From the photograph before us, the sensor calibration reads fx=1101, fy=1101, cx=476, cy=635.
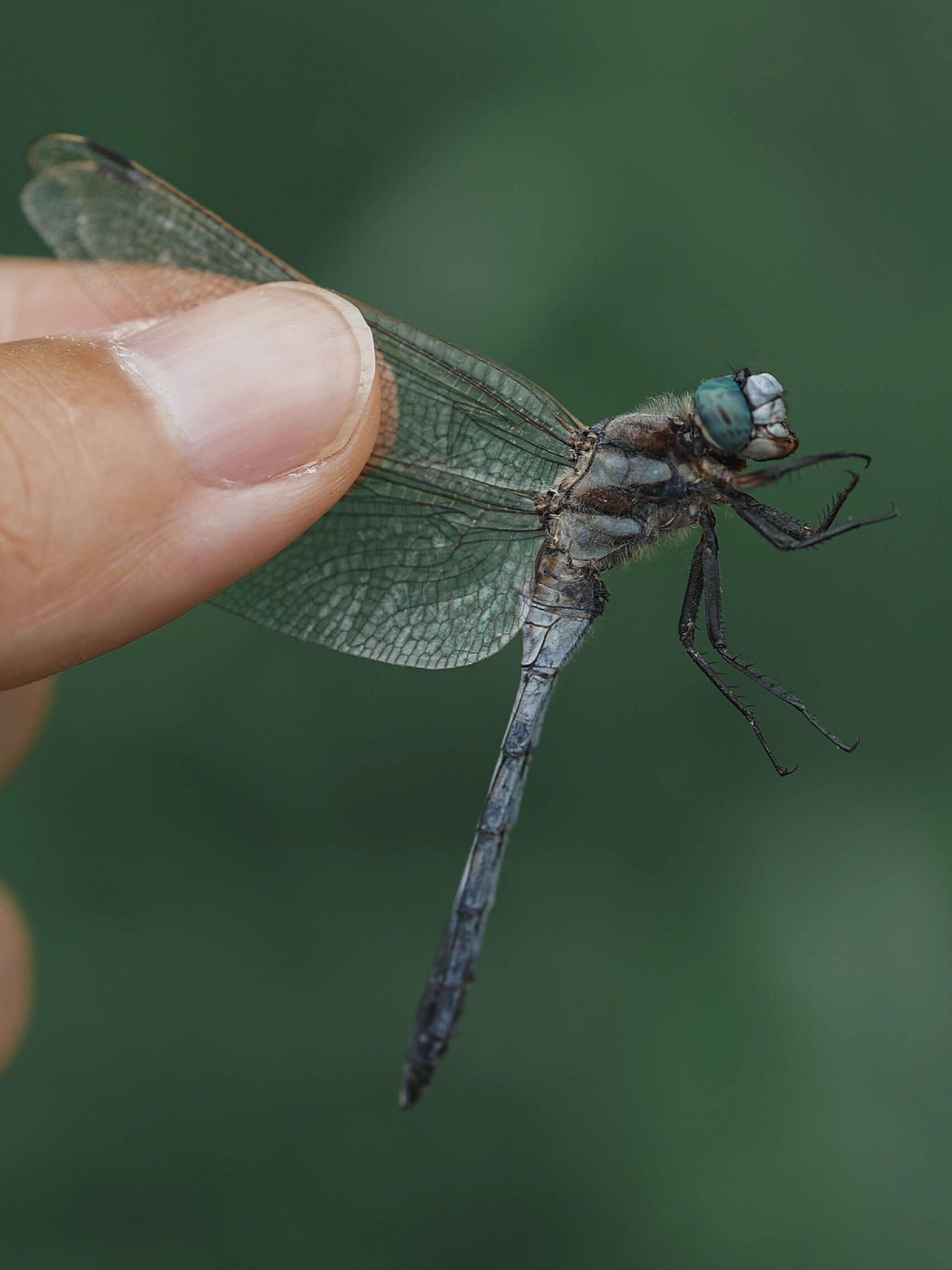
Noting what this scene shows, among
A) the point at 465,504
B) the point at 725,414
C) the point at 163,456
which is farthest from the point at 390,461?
the point at 725,414

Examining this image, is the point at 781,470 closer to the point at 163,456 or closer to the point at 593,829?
→ the point at 163,456

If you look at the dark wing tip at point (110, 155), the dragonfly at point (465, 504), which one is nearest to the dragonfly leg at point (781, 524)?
the dragonfly at point (465, 504)

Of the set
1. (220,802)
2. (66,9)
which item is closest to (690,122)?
(66,9)

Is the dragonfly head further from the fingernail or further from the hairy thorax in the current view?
the fingernail

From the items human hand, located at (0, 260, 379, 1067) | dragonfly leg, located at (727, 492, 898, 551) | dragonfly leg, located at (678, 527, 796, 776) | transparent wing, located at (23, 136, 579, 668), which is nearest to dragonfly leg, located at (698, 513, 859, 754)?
dragonfly leg, located at (678, 527, 796, 776)

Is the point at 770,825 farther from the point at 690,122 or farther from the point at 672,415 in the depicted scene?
the point at 690,122

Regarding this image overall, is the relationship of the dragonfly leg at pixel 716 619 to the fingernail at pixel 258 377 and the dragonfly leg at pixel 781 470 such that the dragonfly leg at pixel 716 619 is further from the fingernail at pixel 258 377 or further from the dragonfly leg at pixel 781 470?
the fingernail at pixel 258 377
